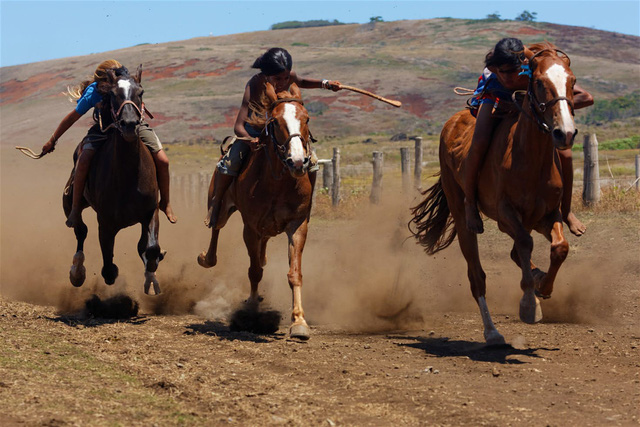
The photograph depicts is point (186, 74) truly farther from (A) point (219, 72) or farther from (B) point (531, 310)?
(B) point (531, 310)

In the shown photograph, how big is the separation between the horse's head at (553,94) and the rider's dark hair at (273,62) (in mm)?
2710

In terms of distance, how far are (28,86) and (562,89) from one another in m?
76.7

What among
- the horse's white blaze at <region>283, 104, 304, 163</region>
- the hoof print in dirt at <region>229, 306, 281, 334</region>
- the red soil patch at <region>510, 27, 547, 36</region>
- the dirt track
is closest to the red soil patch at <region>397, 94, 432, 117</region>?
the red soil patch at <region>510, 27, 547, 36</region>

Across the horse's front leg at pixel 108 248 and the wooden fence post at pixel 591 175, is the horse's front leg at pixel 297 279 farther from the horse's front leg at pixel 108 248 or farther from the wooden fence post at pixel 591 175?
the wooden fence post at pixel 591 175

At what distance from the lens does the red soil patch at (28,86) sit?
7419cm

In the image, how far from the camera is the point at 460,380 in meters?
6.21

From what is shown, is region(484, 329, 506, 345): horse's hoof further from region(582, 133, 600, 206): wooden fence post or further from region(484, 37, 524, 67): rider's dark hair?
region(582, 133, 600, 206): wooden fence post

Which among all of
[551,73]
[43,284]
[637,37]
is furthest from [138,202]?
[637,37]

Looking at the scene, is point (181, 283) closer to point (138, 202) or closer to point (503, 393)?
point (138, 202)

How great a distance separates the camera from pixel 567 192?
781 cm

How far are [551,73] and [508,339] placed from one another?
8.51 feet

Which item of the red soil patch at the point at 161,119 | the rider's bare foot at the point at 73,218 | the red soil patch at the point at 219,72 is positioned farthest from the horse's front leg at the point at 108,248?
the red soil patch at the point at 219,72

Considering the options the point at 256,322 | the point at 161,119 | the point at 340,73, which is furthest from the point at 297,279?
the point at 340,73

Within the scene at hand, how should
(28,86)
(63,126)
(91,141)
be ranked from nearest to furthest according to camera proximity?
1. (91,141)
2. (63,126)
3. (28,86)
